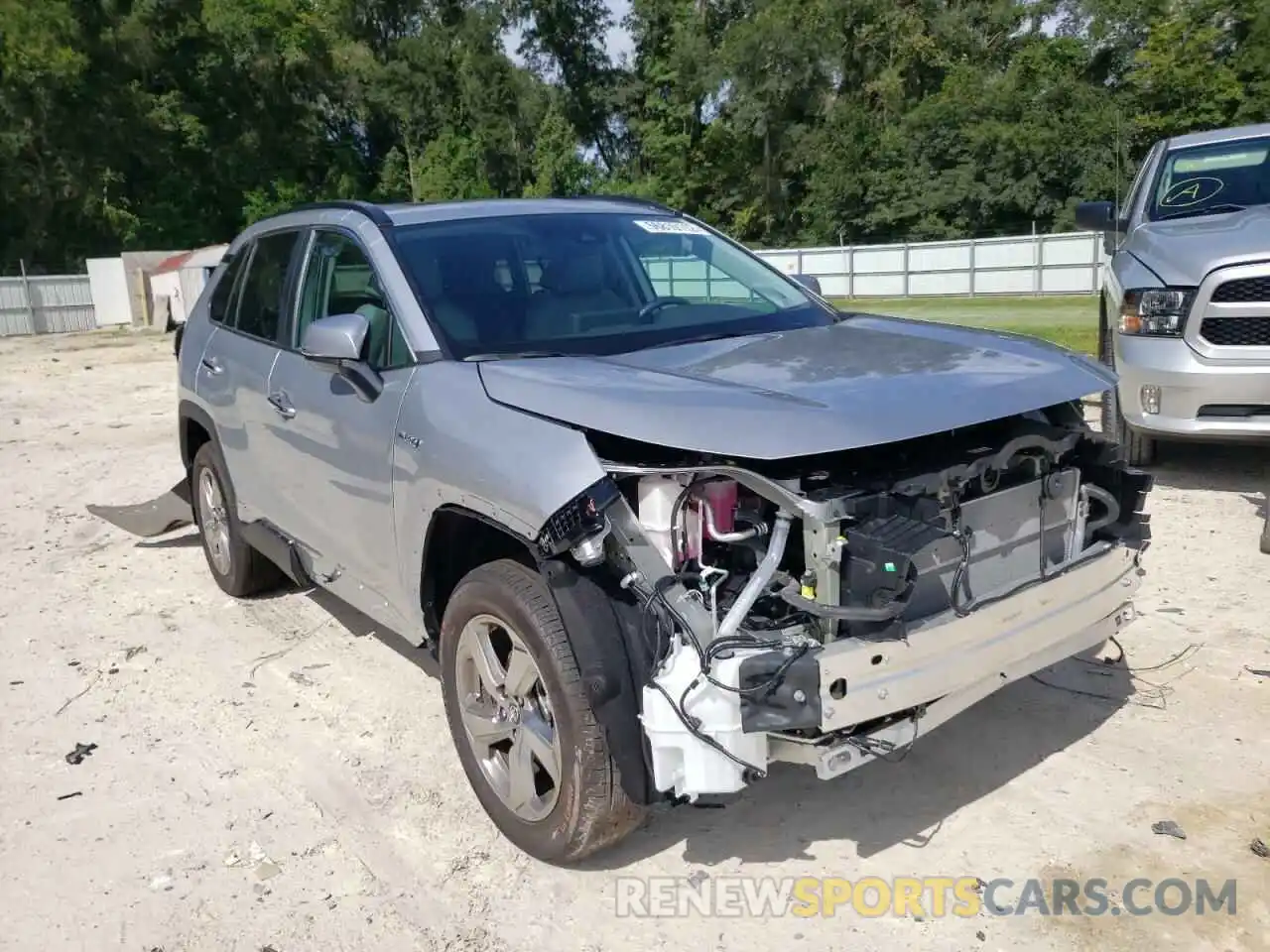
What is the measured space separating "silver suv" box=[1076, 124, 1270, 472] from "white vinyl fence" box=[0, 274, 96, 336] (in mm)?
32568

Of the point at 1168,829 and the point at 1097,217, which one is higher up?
the point at 1097,217

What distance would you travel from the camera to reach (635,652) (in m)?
2.88

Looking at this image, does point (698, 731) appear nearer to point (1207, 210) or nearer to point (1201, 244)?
point (1201, 244)

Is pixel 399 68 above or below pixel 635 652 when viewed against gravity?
above

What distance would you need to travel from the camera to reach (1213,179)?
7043mm

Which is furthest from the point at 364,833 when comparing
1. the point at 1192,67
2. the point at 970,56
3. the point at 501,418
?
the point at 970,56

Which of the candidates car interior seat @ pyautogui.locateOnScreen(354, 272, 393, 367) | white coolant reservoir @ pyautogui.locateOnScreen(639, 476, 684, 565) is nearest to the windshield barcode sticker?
Result: car interior seat @ pyautogui.locateOnScreen(354, 272, 393, 367)

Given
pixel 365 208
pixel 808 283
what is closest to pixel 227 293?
pixel 365 208

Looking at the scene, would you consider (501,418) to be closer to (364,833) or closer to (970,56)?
(364,833)

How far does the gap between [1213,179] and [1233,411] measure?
195 centimetres

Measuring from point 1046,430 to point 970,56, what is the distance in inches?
2167

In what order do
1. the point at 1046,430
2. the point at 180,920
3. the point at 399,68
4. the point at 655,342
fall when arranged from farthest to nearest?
the point at 399,68, the point at 655,342, the point at 1046,430, the point at 180,920

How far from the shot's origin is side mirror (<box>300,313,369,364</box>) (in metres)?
3.49
